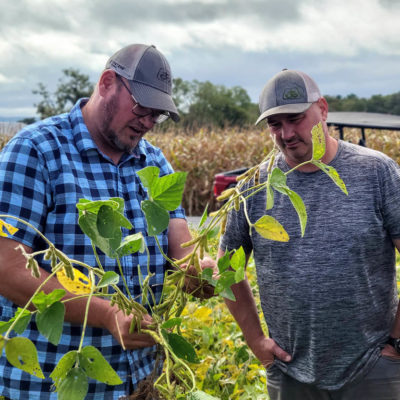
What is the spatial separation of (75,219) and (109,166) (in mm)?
221

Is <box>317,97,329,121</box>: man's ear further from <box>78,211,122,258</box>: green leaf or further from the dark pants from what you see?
<box>78,211,122,258</box>: green leaf

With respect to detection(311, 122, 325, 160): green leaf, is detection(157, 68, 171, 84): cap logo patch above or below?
above

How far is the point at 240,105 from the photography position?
49.8m

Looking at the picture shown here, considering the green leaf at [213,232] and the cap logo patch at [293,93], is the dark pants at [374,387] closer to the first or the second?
the cap logo patch at [293,93]

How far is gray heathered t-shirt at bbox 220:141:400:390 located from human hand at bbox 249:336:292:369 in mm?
46

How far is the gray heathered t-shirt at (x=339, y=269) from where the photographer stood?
169cm

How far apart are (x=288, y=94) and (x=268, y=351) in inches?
34.6

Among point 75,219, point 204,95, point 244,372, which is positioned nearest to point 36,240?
point 75,219

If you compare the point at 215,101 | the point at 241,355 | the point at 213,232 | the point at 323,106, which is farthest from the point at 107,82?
the point at 215,101

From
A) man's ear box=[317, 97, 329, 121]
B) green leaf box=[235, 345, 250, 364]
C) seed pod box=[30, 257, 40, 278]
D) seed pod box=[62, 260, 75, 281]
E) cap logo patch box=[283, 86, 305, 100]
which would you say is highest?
cap logo patch box=[283, 86, 305, 100]

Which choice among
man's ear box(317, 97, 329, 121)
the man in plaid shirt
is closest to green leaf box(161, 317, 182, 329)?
the man in plaid shirt

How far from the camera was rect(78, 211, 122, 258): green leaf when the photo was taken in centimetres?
68

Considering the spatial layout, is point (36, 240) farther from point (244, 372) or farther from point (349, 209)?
point (244, 372)

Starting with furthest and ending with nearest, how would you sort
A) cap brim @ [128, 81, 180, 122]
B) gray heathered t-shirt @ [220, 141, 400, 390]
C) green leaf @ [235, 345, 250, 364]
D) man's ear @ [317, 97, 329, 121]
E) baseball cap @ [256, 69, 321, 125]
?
green leaf @ [235, 345, 250, 364]
man's ear @ [317, 97, 329, 121]
baseball cap @ [256, 69, 321, 125]
gray heathered t-shirt @ [220, 141, 400, 390]
cap brim @ [128, 81, 180, 122]
